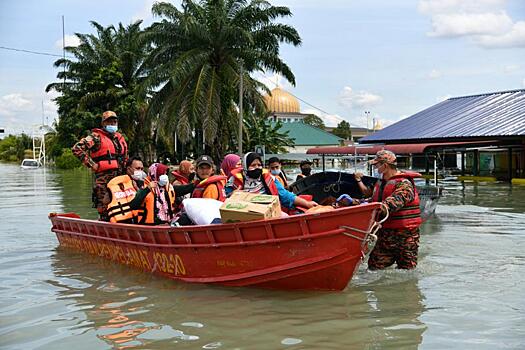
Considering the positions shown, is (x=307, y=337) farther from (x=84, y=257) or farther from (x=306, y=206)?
(x=84, y=257)

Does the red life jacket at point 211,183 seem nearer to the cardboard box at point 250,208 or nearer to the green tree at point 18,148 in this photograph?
the cardboard box at point 250,208

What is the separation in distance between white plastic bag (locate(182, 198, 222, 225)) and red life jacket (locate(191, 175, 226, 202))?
0.38m

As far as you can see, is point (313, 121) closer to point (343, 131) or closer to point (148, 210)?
point (343, 131)

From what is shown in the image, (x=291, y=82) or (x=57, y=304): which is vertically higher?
(x=291, y=82)

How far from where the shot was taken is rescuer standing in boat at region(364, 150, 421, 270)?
7.29 metres

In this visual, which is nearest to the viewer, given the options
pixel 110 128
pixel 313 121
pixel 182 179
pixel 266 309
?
pixel 266 309

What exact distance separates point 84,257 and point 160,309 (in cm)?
377

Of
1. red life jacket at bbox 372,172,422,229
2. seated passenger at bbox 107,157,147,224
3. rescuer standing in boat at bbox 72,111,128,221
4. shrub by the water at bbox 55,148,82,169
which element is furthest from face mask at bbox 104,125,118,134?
shrub by the water at bbox 55,148,82,169

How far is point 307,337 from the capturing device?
6027 millimetres

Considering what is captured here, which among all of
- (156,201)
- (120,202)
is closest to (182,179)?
(120,202)

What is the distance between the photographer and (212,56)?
28.7 meters

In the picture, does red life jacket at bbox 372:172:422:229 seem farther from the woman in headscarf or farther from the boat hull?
the boat hull

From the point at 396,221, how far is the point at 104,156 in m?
5.09

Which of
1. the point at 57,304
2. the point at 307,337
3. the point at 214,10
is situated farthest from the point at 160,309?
the point at 214,10
